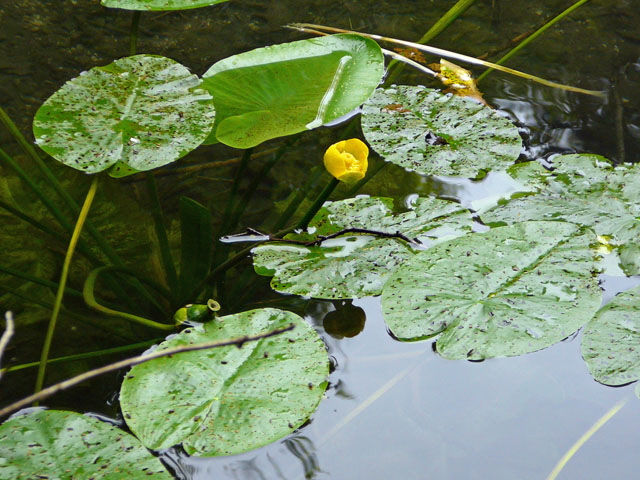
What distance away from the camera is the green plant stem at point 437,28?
1665 millimetres

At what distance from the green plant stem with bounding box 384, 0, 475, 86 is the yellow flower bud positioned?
1.88ft

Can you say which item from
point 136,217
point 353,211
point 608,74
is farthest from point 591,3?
point 136,217

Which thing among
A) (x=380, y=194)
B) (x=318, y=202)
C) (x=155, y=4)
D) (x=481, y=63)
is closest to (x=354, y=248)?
(x=318, y=202)

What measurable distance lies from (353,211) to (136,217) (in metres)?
0.49

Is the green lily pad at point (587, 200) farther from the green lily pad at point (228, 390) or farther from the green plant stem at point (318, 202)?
the green lily pad at point (228, 390)

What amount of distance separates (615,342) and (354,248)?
0.50m

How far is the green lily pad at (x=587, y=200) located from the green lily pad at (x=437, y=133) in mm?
83

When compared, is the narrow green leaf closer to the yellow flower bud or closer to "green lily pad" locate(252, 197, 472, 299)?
"green lily pad" locate(252, 197, 472, 299)

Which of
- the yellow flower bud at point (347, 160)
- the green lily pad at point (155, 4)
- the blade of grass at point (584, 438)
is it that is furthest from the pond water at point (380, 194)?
the green lily pad at point (155, 4)

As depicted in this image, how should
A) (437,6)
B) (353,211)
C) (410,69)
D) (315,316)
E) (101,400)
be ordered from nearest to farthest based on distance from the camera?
1. (101,400)
2. (315,316)
3. (353,211)
4. (410,69)
5. (437,6)

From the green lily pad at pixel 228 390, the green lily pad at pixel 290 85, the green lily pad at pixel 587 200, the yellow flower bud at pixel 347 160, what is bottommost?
the green lily pad at pixel 228 390

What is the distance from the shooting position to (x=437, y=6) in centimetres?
200

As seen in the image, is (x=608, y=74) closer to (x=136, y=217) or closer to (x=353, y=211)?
(x=353, y=211)

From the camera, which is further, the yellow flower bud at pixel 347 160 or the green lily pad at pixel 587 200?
the green lily pad at pixel 587 200
